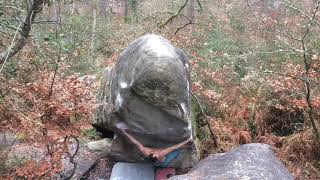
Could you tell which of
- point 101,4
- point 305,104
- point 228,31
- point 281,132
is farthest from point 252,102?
point 101,4

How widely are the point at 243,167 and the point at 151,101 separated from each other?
1.28 meters

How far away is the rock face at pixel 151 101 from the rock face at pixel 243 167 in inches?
23.9

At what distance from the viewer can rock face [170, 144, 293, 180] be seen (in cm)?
444

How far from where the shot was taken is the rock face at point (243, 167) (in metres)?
4.44

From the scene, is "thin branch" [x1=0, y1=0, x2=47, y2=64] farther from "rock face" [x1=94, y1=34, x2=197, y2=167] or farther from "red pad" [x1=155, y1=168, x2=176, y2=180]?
"red pad" [x1=155, y1=168, x2=176, y2=180]

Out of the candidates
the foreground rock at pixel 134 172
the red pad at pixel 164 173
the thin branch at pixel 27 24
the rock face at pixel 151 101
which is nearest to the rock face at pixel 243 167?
the rock face at pixel 151 101

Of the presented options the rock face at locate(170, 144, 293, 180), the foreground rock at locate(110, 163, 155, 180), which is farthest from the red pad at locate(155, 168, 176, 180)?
the rock face at locate(170, 144, 293, 180)

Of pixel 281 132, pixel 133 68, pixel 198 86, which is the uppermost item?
pixel 133 68

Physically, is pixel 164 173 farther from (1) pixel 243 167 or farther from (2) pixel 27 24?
(2) pixel 27 24

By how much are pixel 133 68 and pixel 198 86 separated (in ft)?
9.19

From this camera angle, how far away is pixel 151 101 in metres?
5.16

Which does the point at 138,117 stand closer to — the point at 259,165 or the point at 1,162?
the point at 259,165

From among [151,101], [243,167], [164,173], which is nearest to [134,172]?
[164,173]

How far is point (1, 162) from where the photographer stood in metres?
5.72
